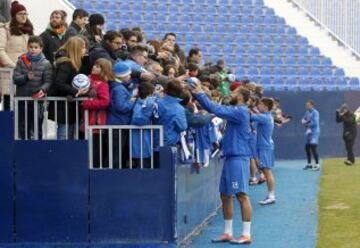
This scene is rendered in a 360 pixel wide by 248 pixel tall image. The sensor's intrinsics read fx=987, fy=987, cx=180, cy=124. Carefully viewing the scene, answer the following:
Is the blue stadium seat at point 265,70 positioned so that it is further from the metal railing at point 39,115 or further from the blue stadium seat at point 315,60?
the metal railing at point 39,115

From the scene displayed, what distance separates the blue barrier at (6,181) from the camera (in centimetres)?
1065

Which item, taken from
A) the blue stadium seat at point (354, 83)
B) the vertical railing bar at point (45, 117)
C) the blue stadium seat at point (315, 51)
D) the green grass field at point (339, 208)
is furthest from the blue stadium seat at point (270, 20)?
the vertical railing bar at point (45, 117)

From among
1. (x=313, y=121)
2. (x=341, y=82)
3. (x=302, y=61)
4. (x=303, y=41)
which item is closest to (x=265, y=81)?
(x=302, y=61)

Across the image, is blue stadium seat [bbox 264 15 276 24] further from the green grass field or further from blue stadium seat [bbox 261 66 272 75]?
the green grass field

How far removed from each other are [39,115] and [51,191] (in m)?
0.87

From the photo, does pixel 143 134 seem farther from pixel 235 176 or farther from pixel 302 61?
pixel 302 61

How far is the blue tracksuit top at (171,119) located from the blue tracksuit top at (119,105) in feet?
1.15

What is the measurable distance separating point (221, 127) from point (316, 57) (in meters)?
15.7

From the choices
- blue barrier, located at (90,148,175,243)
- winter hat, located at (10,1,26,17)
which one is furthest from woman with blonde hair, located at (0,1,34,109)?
blue barrier, located at (90,148,175,243)

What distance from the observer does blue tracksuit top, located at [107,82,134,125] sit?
1072cm

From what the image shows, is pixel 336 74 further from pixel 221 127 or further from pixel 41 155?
pixel 41 155

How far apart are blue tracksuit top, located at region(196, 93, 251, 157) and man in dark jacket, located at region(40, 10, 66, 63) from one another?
8.08 feet

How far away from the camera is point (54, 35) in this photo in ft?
41.6

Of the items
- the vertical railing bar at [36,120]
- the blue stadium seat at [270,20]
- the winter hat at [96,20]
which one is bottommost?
the vertical railing bar at [36,120]
